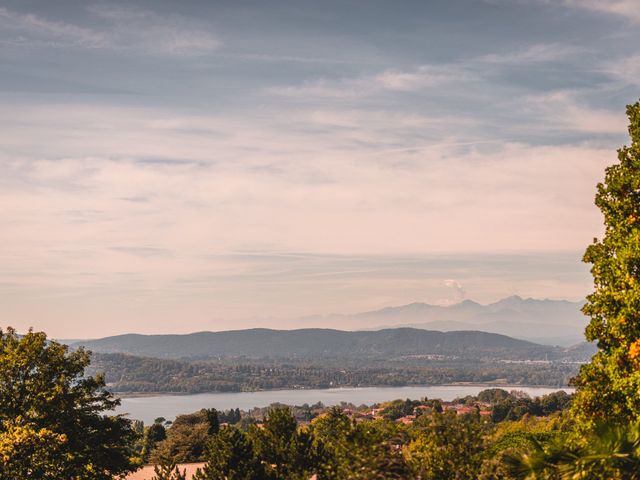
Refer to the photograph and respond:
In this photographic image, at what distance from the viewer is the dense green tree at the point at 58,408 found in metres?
25.6

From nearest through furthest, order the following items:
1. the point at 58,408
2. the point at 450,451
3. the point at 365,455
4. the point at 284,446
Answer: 1. the point at 365,455
2. the point at 450,451
3. the point at 284,446
4. the point at 58,408

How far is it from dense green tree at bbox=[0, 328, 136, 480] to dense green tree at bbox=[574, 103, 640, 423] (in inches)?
705

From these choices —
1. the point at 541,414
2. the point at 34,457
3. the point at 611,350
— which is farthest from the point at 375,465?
the point at 541,414

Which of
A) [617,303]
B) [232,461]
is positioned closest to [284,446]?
[232,461]

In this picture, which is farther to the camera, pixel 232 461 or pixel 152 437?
pixel 152 437

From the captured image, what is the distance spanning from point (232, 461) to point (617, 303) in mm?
13633

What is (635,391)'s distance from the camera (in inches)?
606

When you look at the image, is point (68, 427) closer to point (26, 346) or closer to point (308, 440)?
point (26, 346)

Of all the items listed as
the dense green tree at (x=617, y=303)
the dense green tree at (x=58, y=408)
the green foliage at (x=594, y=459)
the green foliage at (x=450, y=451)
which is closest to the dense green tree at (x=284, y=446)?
the dense green tree at (x=58, y=408)

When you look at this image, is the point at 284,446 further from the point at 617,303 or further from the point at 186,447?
the point at 186,447

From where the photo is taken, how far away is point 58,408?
26172mm

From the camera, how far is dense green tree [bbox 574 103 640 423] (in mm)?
15797

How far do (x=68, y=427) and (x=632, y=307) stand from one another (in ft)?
67.7

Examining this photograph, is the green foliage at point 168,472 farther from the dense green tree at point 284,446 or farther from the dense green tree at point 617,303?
the dense green tree at point 617,303
